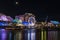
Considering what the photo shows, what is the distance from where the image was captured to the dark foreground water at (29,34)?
114 centimetres

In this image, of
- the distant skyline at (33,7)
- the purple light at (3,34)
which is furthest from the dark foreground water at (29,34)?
the distant skyline at (33,7)

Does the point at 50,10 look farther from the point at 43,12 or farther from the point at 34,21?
the point at 34,21

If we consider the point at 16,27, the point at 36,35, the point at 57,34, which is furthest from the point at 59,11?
the point at 16,27

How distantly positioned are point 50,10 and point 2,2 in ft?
1.35

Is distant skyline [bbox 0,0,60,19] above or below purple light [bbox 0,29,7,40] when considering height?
above

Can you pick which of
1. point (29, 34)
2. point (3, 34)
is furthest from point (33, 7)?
point (3, 34)

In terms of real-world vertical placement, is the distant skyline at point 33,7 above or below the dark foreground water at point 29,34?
above

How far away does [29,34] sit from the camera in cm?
121

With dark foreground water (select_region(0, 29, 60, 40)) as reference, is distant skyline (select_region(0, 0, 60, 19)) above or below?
above

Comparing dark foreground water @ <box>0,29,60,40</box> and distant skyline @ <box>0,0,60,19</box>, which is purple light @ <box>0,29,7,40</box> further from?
distant skyline @ <box>0,0,60,19</box>

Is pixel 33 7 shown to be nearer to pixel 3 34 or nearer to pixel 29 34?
pixel 29 34

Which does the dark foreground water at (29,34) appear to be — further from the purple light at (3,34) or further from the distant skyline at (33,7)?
the distant skyline at (33,7)

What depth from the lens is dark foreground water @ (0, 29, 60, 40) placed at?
114 centimetres

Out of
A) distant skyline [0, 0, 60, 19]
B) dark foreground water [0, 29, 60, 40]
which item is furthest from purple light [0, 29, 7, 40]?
distant skyline [0, 0, 60, 19]
